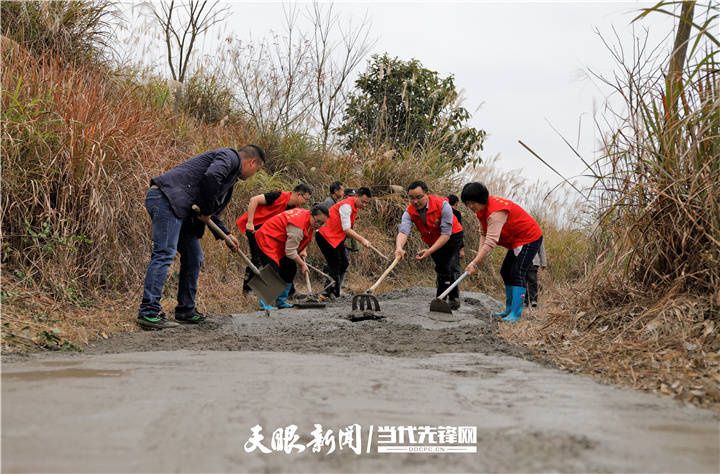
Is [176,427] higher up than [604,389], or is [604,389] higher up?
[604,389]

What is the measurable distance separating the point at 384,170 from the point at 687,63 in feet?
19.7

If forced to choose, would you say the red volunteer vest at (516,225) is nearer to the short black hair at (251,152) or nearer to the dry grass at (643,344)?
the dry grass at (643,344)

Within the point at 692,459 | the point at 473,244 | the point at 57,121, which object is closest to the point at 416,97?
the point at 473,244

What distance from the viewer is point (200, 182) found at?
468 centimetres

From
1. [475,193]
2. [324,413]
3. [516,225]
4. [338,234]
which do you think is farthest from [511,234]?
[324,413]

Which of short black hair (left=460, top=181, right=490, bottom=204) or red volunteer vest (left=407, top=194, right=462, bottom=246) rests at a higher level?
short black hair (left=460, top=181, right=490, bottom=204)

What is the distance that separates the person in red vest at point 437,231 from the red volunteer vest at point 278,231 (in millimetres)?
1097

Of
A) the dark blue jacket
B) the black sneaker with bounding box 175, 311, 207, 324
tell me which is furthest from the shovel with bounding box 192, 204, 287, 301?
the dark blue jacket

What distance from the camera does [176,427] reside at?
1741mm

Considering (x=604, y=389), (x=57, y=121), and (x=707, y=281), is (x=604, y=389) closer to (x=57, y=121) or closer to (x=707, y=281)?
(x=707, y=281)

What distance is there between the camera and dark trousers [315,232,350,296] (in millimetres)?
7203

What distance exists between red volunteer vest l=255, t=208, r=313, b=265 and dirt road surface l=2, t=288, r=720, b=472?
8.54 ft

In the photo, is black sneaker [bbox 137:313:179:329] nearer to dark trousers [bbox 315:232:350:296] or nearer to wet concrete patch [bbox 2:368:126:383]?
wet concrete patch [bbox 2:368:126:383]

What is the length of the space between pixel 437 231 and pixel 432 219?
0.66 ft
